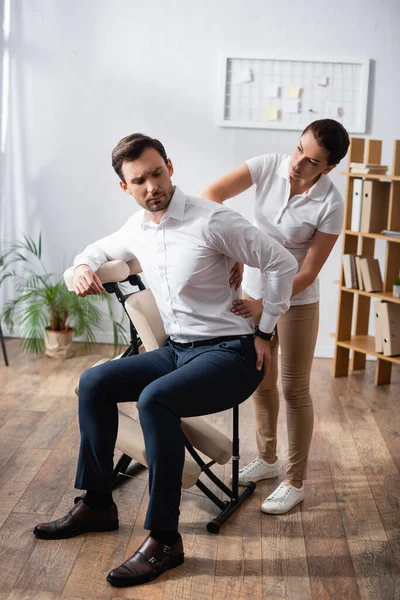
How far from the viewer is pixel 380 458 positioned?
2.95 meters

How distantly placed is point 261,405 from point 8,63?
2.82 meters

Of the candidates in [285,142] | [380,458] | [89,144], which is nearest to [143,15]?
[89,144]

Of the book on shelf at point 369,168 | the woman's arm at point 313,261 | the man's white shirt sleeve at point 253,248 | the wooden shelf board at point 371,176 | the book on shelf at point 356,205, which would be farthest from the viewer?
the book on shelf at point 356,205

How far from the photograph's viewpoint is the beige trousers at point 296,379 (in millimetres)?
2402

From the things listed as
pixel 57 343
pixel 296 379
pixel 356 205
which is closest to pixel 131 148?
pixel 296 379

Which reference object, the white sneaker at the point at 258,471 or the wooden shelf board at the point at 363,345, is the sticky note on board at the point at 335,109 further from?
the white sneaker at the point at 258,471

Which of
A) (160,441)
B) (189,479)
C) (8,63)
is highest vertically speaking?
(8,63)

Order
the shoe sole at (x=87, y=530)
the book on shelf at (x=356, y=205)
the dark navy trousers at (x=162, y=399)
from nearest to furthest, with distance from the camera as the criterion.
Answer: the dark navy trousers at (x=162, y=399), the shoe sole at (x=87, y=530), the book on shelf at (x=356, y=205)

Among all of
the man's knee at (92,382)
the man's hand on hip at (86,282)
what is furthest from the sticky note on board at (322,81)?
the man's knee at (92,382)

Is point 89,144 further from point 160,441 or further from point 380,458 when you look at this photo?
point 160,441

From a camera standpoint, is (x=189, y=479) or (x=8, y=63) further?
(x=8, y=63)

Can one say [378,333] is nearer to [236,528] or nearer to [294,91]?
[294,91]

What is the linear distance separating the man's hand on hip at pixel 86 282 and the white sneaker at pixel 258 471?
0.90 metres

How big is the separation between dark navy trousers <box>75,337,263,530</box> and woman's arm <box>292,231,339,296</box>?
27 cm
